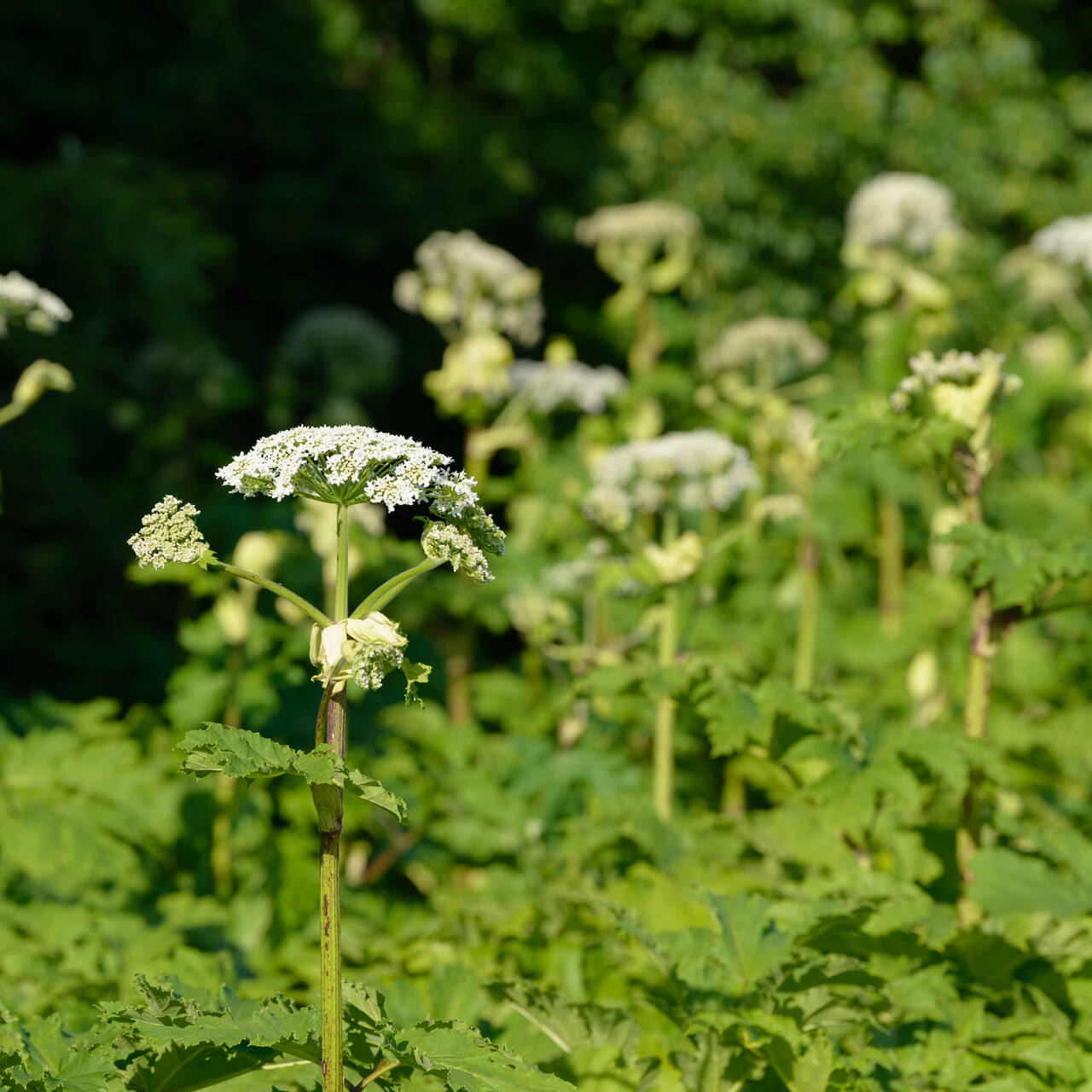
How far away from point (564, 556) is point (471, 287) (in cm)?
109

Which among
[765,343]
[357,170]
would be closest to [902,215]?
[765,343]

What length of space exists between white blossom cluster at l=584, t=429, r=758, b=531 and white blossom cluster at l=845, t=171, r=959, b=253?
7.48 ft

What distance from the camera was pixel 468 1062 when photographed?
133cm

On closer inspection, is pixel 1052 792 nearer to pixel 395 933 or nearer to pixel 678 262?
pixel 395 933

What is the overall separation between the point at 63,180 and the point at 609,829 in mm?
3319

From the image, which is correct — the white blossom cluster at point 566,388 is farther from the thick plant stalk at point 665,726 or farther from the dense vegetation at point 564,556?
the thick plant stalk at point 665,726

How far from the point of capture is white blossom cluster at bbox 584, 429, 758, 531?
3084mm

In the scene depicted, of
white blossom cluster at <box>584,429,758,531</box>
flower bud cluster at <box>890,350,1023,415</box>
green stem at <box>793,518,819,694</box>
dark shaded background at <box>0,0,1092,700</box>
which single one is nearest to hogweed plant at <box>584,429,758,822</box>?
white blossom cluster at <box>584,429,758,531</box>

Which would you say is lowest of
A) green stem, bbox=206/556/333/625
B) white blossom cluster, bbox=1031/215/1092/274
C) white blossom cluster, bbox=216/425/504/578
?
green stem, bbox=206/556/333/625

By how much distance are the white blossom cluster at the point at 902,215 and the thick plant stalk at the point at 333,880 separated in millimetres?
4142

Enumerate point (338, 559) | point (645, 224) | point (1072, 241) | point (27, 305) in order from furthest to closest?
point (1072, 241), point (645, 224), point (27, 305), point (338, 559)

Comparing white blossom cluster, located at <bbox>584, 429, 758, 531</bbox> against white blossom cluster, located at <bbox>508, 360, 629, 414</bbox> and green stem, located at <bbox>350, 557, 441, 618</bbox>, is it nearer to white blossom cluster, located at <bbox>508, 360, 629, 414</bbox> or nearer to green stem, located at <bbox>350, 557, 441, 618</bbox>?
white blossom cluster, located at <bbox>508, 360, 629, 414</bbox>

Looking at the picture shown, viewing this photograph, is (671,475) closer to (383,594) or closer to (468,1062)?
(383,594)

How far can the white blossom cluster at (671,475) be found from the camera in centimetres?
308
